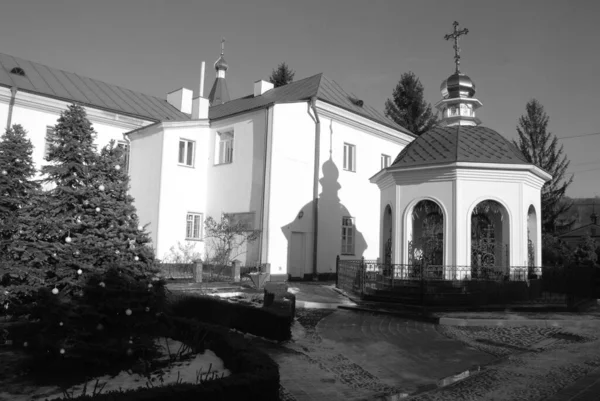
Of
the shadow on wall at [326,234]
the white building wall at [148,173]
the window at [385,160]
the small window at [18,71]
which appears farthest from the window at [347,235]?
the small window at [18,71]

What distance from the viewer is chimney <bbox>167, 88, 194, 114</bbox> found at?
31297 millimetres

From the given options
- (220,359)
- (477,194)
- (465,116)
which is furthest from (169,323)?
(465,116)

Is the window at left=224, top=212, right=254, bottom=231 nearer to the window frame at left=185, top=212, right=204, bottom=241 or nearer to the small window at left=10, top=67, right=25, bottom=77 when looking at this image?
the window frame at left=185, top=212, right=204, bottom=241

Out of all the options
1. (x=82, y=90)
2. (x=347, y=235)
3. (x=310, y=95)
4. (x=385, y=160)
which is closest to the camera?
(x=310, y=95)

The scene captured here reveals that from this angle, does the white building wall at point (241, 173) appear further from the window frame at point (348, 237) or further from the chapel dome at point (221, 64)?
the chapel dome at point (221, 64)

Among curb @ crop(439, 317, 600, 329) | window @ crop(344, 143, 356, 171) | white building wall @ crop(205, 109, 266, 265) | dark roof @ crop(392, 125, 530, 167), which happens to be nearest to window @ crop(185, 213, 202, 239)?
white building wall @ crop(205, 109, 266, 265)

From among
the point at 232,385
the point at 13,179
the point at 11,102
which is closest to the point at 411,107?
the point at 11,102

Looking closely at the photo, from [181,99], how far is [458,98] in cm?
2018

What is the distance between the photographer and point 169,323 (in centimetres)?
701

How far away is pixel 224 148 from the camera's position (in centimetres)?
2373

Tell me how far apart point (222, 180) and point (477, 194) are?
42.9ft

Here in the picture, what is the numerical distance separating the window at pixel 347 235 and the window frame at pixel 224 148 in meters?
6.64

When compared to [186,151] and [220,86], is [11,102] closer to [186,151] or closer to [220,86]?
[186,151]

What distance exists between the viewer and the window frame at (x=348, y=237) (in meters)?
24.7
